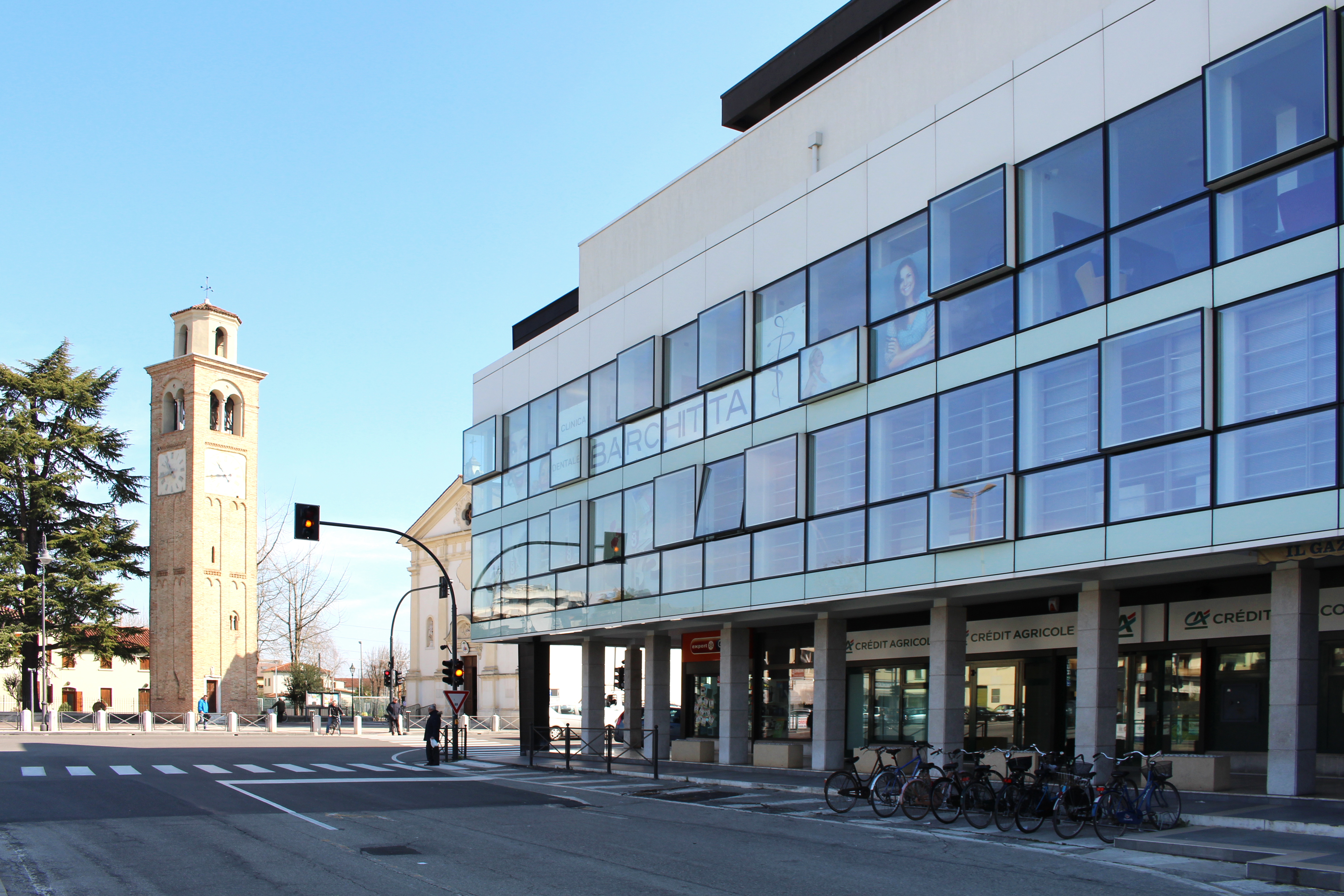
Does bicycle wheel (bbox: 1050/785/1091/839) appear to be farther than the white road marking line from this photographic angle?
No

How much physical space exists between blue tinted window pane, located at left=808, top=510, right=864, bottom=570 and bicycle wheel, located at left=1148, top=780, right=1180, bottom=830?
25.2ft

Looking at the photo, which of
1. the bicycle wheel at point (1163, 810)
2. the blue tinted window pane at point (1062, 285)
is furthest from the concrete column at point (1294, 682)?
the blue tinted window pane at point (1062, 285)

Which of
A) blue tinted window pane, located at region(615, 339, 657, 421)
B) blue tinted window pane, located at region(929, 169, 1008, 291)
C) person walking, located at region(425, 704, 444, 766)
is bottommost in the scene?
person walking, located at region(425, 704, 444, 766)

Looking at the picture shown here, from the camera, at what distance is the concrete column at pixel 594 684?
34.9 metres

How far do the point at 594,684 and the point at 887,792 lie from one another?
18037mm

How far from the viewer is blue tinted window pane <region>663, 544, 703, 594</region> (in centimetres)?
2720

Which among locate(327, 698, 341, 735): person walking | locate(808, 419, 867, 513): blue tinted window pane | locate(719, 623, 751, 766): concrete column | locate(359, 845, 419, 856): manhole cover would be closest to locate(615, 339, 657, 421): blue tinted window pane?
locate(719, 623, 751, 766): concrete column

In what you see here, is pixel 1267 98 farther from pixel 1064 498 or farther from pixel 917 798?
pixel 917 798

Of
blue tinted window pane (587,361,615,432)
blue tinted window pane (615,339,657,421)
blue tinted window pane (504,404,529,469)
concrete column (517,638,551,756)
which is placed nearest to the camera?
blue tinted window pane (615,339,657,421)

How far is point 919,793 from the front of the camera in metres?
17.8

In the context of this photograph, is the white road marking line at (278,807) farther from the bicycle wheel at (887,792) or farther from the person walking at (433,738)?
the bicycle wheel at (887,792)

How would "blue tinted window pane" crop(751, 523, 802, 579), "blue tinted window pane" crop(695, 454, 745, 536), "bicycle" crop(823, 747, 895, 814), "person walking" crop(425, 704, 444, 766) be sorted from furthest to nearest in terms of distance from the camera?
"person walking" crop(425, 704, 444, 766), "blue tinted window pane" crop(695, 454, 745, 536), "blue tinted window pane" crop(751, 523, 802, 579), "bicycle" crop(823, 747, 895, 814)

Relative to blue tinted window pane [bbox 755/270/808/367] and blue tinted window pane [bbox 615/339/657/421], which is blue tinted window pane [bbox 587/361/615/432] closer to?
blue tinted window pane [bbox 615/339/657/421]

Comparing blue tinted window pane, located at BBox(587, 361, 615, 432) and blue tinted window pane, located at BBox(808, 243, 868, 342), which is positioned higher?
blue tinted window pane, located at BBox(808, 243, 868, 342)
